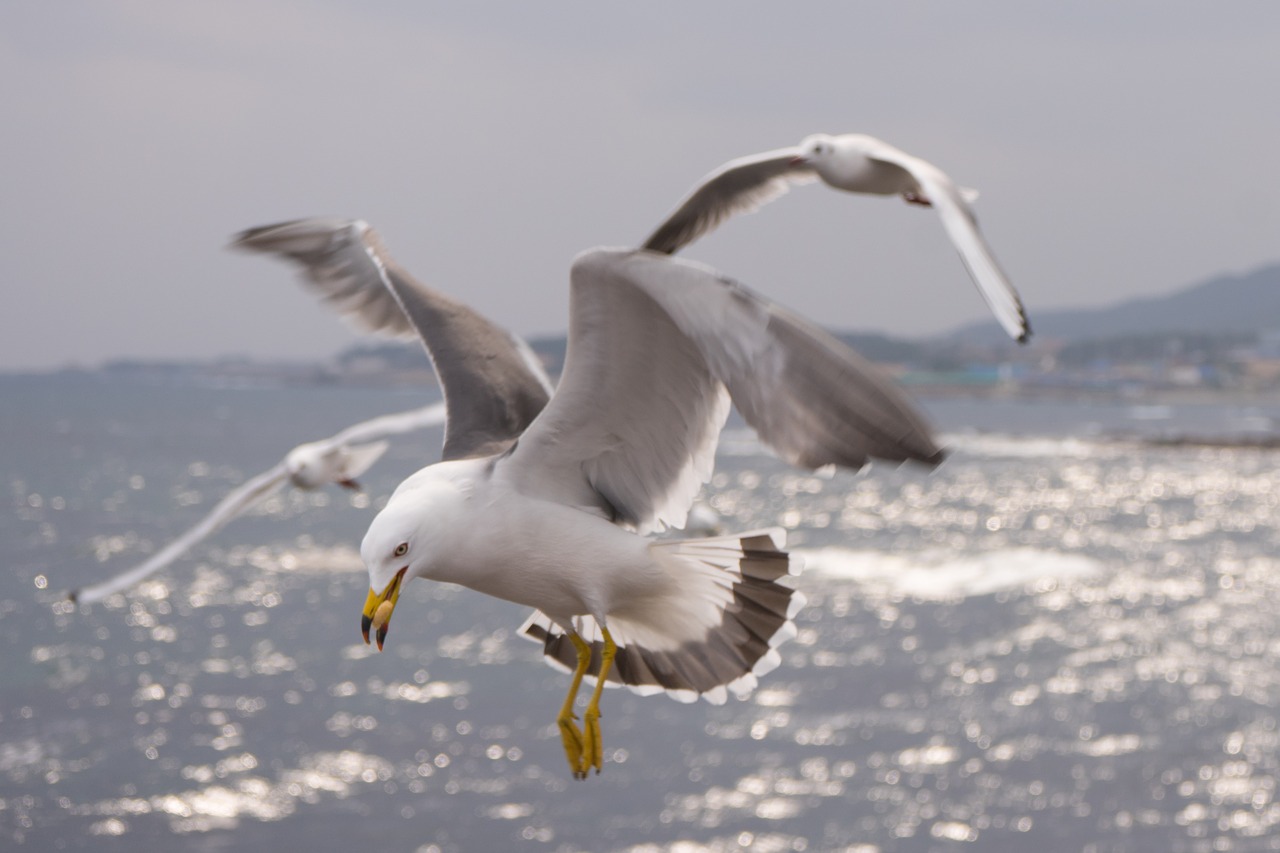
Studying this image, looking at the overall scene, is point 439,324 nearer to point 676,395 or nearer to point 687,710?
point 676,395

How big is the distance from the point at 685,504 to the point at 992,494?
88.5m

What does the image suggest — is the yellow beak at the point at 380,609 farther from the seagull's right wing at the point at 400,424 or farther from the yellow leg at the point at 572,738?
the seagull's right wing at the point at 400,424

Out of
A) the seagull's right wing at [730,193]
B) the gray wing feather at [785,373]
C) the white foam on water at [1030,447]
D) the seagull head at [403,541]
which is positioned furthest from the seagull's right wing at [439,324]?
the white foam on water at [1030,447]

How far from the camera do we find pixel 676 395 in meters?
4.96

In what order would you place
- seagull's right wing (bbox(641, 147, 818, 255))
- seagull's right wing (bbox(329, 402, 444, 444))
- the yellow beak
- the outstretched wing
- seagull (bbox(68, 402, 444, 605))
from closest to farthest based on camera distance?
1. the outstretched wing
2. the yellow beak
3. seagull's right wing (bbox(641, 147, 818, 255))
4. seagull (bbox(68, 402, 444, 605))
5. seagull's right wing (bbox(329, 402, 444, 444))

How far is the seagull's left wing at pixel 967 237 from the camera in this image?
4141 millimetres

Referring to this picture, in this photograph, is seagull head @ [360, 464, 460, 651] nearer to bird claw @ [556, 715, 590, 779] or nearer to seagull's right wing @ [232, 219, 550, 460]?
seagull's right wing @ [232, 219, 550, 460]

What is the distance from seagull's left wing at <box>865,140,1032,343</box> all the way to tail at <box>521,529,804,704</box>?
1.49 metres

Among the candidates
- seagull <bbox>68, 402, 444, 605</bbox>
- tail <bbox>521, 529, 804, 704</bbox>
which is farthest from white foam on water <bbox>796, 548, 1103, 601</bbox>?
tail <bbox>521, 529, 804, 704</bbox>

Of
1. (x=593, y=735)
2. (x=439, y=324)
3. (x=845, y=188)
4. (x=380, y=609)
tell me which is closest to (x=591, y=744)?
(x=593, y=735)

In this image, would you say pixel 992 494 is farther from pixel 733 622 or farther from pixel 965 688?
pixel 733 622

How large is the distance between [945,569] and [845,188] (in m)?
59.2

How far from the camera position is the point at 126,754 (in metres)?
38.3

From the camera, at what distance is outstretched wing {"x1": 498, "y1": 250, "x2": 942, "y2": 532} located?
389 cm
